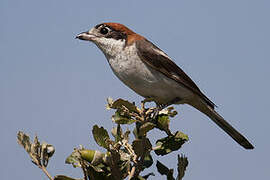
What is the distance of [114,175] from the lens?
3.58 metres

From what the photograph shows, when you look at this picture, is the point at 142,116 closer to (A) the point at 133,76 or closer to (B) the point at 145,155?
(B) the point at 145,155

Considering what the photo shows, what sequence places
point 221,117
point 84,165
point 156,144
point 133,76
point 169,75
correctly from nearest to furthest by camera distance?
point 84,165
point 156,144
point 133,76
point 169,75
point 221,117

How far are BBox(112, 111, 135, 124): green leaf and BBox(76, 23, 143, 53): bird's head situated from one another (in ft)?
7.31

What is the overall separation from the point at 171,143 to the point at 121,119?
61cm

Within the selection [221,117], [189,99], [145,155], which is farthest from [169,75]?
[145,155]

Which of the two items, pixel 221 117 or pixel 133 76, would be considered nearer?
pixel 133 76

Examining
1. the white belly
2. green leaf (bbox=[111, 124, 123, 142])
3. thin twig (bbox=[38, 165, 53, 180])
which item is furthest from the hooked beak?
thin twig (bbox=[38, 165, 53, 180])

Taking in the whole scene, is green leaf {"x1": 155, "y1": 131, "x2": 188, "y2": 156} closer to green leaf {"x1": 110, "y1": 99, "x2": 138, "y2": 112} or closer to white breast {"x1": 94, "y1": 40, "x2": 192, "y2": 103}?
green leaf {"x1": 110, "y1": 99, "x2": 138, "y2": 112}

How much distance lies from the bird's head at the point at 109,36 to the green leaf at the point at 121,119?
2229 mm

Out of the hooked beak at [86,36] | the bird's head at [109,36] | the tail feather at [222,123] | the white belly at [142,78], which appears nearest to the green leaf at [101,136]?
the white belly at [142,78]

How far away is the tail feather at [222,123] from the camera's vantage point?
6.91 meters

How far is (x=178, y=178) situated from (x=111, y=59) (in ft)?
9.90

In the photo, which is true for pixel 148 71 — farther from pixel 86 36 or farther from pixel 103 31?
pixel 86 36

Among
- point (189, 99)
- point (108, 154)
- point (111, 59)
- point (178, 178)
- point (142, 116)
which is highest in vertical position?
point (111, 59)
